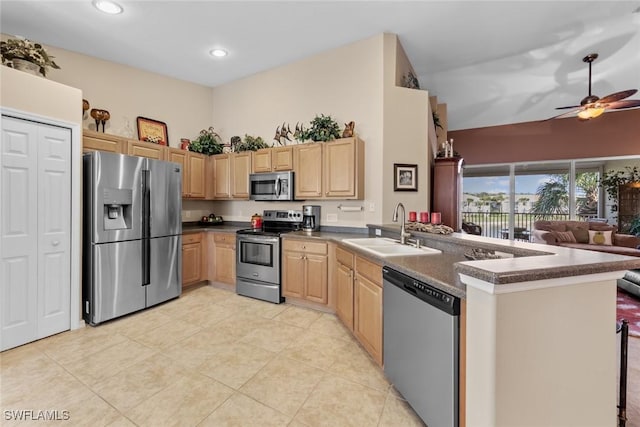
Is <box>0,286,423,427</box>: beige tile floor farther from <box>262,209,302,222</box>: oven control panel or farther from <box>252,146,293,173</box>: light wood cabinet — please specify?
<box>252,146,293,173</box>: light wood cabinet

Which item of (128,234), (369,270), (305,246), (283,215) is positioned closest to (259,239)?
(283,215)

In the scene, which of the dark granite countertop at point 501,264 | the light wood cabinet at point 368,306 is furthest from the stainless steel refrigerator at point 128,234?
the dark granite countertop at point 501,264

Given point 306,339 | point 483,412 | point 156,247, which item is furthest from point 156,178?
point 483,412

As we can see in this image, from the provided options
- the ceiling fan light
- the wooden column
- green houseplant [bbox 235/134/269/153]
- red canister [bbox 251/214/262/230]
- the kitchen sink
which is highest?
the ceiling fan light

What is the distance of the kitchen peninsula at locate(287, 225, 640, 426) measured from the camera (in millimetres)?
1086

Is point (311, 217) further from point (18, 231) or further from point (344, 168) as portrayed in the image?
point (18, 231)

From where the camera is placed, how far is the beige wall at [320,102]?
3.50m

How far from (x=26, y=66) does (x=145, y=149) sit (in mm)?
1321

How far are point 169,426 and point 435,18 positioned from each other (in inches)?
166

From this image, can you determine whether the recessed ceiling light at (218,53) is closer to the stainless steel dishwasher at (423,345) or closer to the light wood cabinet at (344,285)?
the light wood cabinet at (344,285)

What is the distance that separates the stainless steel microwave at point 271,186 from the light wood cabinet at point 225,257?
0.71 metres

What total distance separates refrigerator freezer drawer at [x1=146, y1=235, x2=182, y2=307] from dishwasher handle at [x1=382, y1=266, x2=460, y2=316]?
9.23ft

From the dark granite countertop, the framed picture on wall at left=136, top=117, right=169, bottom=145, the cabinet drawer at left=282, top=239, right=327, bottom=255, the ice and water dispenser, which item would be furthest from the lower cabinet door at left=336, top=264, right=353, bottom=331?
the framed picture on wall at left=136, top=117, right=169, bottom=145

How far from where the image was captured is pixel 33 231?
2.54 metres
